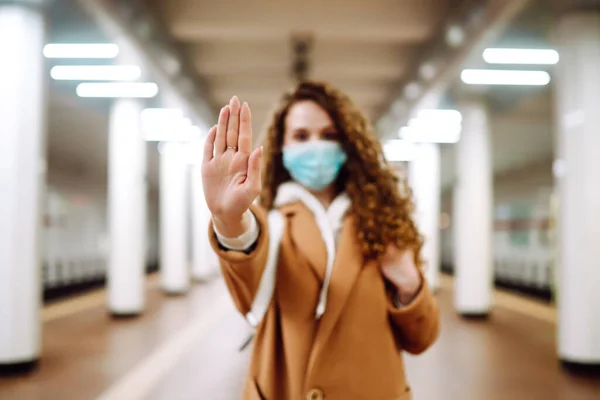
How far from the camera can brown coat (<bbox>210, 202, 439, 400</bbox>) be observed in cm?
126

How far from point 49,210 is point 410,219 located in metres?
13.4

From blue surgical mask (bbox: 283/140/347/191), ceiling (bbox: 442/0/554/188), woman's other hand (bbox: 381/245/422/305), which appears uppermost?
ceiling (bbox: 442/0/554/188)

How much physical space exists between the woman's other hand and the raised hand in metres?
0.46

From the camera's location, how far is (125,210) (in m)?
10.5

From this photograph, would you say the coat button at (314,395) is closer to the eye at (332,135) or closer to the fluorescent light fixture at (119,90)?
the eye at (332,135)

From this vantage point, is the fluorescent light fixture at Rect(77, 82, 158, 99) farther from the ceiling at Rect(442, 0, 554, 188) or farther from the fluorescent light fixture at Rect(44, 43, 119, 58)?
the ceiling at Rect(442, 0, 554, 188)

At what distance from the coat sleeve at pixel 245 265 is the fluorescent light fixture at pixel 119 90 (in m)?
8.43

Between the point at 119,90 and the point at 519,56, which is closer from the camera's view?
the point at 519,56

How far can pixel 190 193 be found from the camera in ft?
70.3

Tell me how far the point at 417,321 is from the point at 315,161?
515mm

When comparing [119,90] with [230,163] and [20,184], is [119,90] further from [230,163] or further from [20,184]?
[230,163]

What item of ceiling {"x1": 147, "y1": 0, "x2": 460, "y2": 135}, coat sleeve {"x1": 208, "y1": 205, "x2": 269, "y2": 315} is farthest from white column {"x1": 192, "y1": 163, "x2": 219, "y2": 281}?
coat sleeve {"x1": 208, "y1": 205, "x2": 269, "y2": 315}

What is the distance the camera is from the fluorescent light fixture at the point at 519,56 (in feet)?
25.0

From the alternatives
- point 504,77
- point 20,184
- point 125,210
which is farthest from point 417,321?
point 125,210
